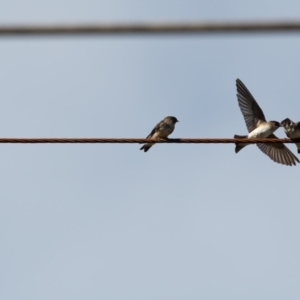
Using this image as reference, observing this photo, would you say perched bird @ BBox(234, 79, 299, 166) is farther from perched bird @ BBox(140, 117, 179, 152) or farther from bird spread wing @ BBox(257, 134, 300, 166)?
perched bird @ BBox(140, 117, 179, 152)

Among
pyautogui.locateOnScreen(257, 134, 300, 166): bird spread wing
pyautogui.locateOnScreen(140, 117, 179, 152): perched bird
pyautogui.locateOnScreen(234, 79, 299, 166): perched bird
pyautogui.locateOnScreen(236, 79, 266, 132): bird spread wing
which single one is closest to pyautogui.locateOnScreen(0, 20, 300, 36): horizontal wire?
pyautogui.locateOnScreen(234, 79, 299, 166): perched bird

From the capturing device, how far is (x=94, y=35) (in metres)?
2.61

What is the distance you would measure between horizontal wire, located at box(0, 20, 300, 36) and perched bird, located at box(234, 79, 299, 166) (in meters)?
7.38

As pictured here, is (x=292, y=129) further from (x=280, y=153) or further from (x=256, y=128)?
(x=256, y=128)

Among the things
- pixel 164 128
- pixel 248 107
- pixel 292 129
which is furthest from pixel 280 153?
pixel 164 128

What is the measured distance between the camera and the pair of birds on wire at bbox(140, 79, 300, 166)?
1055 cm

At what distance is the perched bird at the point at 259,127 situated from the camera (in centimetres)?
1075

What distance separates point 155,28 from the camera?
2.60 metres

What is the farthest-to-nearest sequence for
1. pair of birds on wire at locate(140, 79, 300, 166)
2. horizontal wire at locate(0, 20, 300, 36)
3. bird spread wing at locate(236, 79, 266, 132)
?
bird spread wing at locate(236, 79, 266, 132), pair of birds on wire at locate(140, 79, 300, 166), horizontal wire at locate(0, 20, 300, 36)

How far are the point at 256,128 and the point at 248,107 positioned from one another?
0.84m

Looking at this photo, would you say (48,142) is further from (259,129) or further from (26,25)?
(259,129)

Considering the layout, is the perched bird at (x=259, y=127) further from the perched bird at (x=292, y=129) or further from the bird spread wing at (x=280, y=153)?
the perched bird at (x=292, y=129)

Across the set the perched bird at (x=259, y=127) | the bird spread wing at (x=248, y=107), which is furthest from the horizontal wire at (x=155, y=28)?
the bird spread wing at (x=248, y=107)

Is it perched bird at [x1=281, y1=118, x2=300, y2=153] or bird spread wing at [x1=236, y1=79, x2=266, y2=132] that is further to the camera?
bird spread wing at [x1=236, y1=79, x2=266, y2=132]
